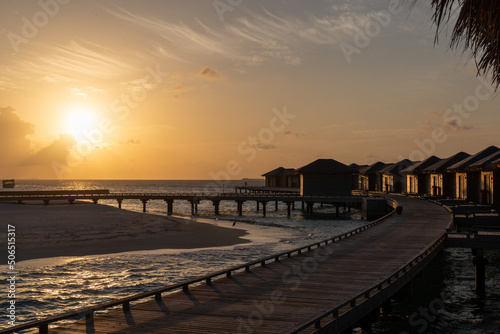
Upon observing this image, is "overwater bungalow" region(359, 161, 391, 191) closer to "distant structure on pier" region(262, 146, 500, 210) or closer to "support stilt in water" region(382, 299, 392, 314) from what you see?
"distant structure on pier" region(262, 146, 500, 210)

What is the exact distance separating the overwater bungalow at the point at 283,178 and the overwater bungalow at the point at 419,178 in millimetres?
32612

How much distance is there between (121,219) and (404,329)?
41472mm

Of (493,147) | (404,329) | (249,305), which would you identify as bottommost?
(404,329)

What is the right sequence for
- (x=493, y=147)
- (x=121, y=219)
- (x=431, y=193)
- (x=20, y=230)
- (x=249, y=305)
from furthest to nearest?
(x=431, y=193) → (x=121, y=219) → (x=493, y=147) → (x=20, y=230) → (x=249, y=305)

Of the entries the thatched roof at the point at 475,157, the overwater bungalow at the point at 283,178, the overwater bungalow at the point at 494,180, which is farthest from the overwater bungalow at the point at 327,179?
the overwater bungalow at the point at 283,178

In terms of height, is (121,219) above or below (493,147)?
below

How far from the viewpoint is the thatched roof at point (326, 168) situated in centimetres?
6969

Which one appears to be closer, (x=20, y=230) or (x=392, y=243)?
(x=392, y=243)

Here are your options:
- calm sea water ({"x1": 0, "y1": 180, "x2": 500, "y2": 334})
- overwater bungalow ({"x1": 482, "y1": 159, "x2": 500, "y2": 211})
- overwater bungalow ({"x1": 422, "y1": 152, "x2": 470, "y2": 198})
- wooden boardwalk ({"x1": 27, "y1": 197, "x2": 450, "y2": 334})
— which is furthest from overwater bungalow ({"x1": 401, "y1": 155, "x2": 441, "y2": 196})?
wooden boardwalk ({"x1": 27, "y1": 197, "x2": 450, "y2": 334})

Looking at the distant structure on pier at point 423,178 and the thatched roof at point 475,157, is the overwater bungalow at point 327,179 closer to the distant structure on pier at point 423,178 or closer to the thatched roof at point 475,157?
the distant structure on pier at point 423,178

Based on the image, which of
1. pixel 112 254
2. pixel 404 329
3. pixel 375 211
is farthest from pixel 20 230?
pixel 375 211

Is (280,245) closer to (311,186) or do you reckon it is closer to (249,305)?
(249,305)

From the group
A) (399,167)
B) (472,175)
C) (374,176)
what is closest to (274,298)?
(472,175)

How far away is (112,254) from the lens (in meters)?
31.7
